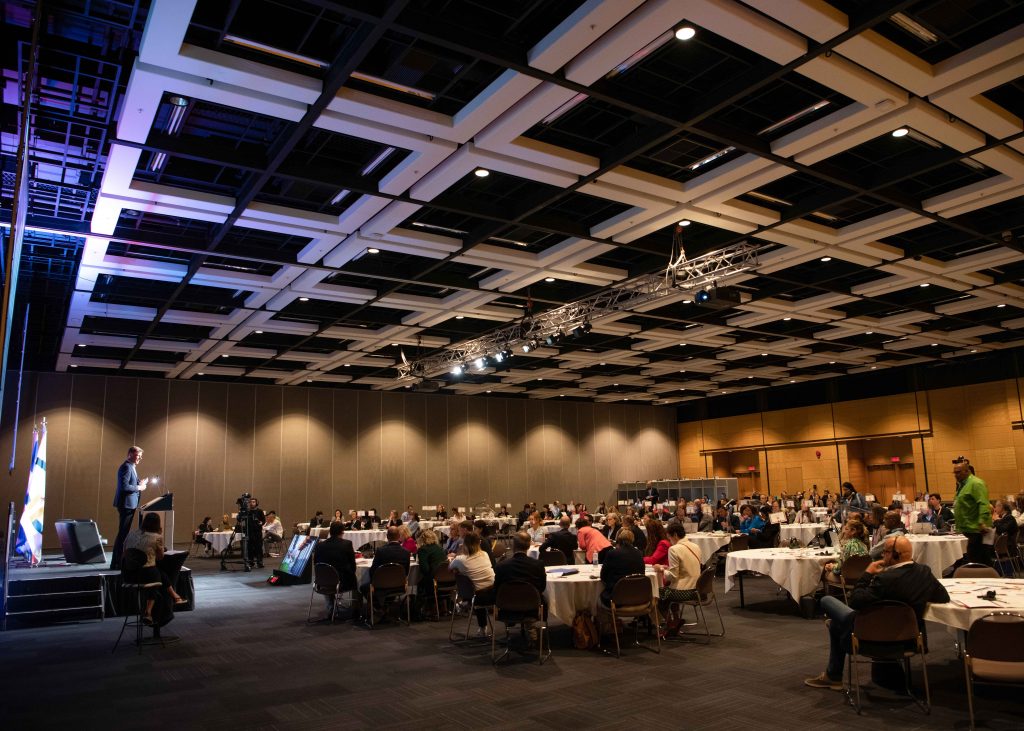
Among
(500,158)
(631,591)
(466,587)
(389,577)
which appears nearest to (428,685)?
(466,587)

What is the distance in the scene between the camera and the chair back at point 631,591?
6.77m

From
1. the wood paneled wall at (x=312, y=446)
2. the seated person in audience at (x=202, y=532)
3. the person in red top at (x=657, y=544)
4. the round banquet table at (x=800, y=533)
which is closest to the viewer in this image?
the person in red top at (x=657, y=544)

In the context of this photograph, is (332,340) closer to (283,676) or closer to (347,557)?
(347,557)

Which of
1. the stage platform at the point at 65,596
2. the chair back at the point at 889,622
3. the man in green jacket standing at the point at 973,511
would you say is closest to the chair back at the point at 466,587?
the chair back at the point at 889,622

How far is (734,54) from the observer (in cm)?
628

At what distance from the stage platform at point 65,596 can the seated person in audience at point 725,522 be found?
35.2 ft

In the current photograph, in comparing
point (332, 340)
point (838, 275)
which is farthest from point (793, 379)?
point (332, 340)

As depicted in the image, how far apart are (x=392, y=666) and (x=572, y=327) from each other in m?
7.67

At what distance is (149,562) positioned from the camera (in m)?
7.88

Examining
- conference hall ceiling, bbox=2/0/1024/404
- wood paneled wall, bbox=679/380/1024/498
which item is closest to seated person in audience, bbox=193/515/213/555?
conference hall ceiling, bbox=2/0/1024/404

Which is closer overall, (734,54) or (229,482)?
(734,54)

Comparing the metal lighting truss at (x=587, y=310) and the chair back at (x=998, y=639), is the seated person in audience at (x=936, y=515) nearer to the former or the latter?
the metal lighting truss at (x=587, y=310)

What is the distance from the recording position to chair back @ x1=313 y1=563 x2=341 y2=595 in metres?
8.68

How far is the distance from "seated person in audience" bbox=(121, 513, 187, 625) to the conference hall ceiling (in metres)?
3.82
